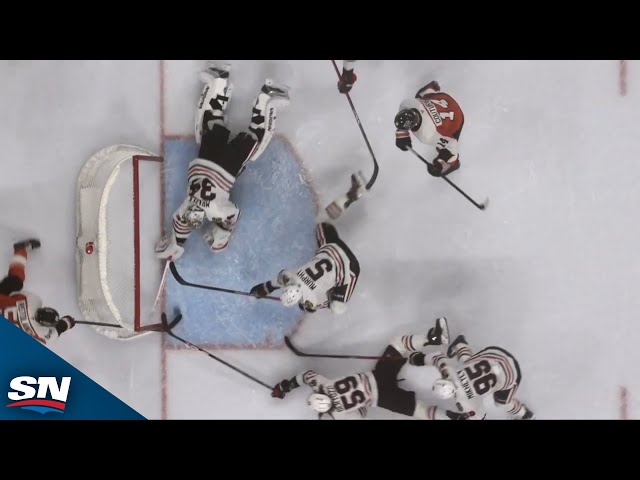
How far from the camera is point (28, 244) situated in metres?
3.32

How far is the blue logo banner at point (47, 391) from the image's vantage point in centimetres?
328

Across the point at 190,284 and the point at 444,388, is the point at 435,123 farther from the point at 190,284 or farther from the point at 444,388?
the point at 190,284

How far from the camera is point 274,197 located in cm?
328

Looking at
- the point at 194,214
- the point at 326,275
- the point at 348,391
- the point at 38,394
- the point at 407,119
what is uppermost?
the point at 407,119

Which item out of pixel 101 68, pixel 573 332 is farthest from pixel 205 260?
pixel 573 332

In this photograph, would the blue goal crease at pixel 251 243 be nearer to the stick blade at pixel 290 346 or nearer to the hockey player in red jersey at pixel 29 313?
the stick blade at pixel 290 346

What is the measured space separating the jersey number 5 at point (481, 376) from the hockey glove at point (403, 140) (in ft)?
4.09

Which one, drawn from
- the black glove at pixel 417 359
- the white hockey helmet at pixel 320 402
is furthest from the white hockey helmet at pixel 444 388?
the white hockey helmet at pixel 320 402

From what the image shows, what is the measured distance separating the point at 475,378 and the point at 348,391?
660 mm

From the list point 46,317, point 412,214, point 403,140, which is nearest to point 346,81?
point 403,140

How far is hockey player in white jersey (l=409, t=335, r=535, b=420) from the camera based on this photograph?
2.91m

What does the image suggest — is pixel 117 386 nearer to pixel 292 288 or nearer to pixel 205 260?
pixel 205 260

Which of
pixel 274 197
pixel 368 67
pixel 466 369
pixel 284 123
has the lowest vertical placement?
pixel 466 369

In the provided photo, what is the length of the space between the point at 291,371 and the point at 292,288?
0.78 m
